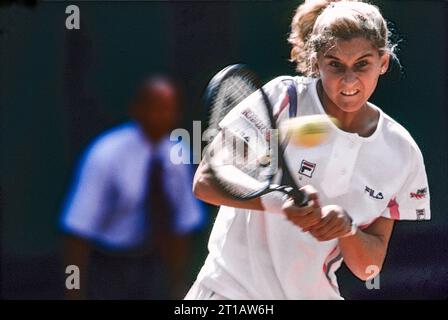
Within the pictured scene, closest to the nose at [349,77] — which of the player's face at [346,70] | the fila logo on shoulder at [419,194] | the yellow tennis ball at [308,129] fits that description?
the player's face at [346,70]

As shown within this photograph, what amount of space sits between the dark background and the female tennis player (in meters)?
0.26

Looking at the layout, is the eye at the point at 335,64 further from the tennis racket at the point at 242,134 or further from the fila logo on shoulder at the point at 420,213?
the fila logo on shoulder at the point at 420,213

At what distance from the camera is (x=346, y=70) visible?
2979mm

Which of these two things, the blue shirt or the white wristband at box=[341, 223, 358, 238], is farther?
the blue shirt

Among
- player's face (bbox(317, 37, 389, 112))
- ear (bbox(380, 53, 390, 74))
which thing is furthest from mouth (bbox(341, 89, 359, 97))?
ear (bbox(380, 53, 390, 74))

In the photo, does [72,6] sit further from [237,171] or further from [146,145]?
[237,171]

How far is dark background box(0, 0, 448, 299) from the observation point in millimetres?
3320

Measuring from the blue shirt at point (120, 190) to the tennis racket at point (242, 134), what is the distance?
17.1 inches

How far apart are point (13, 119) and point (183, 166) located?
58cm

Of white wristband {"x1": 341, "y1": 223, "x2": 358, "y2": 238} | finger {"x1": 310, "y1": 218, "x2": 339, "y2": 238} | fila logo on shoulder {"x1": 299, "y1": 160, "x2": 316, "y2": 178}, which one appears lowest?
white wristband {"x1": 341, "y1": 223, "x2": 358, "y2": 238}

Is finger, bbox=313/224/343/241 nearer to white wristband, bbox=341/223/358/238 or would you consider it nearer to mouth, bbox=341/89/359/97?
white wristband, bbox=341/223/358/238

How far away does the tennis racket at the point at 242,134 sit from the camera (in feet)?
9.17
